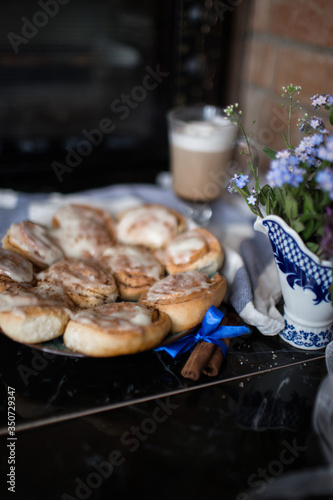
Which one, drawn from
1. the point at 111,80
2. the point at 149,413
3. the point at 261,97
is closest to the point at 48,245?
the point at 149,413

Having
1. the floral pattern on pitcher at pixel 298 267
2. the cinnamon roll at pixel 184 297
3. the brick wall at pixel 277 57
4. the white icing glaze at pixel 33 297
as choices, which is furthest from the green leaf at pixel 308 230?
the brick wall at pixel 277 57

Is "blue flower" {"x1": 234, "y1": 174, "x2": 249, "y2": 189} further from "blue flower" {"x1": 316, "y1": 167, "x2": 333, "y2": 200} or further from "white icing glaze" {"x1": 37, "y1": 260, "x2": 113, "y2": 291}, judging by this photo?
"white icing glaze" {"x1": 37, "y1": 260, "x2": 113, "y2": 291}

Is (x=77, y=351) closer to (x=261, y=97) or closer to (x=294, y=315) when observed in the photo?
(x=294, y=315)

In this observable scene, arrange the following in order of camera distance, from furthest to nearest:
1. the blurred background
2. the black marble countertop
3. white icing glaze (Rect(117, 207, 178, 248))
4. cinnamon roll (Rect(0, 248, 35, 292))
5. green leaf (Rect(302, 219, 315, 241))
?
the blurred background < white icing glaze (Rect(117, 207, 178, 248)) < cinnamon roll (Rect(0, 248, 35, 292)) < green leaf (Rect(302, 219, 315, 241)) < the black marble countertop

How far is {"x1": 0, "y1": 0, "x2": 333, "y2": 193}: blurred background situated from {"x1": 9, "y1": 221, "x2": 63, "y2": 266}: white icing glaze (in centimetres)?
52

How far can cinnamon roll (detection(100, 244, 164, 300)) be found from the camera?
841 mm

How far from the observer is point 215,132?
112 centimetres

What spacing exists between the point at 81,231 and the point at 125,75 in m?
0.65

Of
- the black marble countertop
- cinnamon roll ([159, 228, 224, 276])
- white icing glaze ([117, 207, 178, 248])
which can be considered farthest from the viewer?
white icing glaze ([117, 207, 178, 248])

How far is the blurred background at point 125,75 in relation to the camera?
1242mm

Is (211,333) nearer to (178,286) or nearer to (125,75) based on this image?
(178,286)

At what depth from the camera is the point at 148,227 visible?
3.29 ft

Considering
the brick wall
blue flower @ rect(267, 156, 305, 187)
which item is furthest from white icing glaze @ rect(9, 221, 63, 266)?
the brick wall

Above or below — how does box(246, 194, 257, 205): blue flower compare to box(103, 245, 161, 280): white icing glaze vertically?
above
